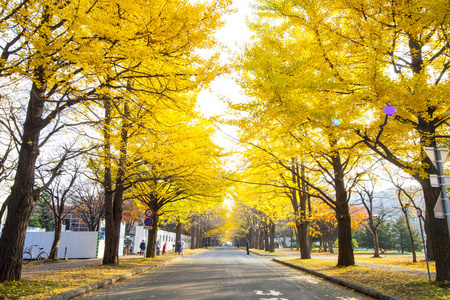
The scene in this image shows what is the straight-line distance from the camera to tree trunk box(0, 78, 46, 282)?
23.0ft

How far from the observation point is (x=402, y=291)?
257 inches

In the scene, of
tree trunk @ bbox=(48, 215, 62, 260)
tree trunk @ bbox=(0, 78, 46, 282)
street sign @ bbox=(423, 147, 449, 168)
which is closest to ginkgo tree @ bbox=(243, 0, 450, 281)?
street sign @ bbox=(423, 147, 449, 168)

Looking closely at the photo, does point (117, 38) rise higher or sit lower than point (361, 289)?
higher

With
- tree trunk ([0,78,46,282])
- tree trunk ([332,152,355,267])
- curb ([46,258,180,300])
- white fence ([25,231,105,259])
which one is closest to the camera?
curb ([46,258,180,300])

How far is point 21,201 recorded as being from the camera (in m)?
7.30

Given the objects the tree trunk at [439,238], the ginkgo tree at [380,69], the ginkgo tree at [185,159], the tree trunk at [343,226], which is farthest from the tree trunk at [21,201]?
the tree trunk at [343,226]

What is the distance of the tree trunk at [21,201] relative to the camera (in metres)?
7.02

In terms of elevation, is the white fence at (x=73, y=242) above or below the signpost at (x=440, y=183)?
below

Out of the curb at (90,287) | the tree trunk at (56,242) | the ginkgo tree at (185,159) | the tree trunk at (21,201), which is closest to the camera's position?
the curb at (90,287)

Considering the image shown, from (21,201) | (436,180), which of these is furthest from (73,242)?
(436,180)

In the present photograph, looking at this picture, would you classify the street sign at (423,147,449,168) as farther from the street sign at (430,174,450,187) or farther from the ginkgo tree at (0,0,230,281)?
the ginkgo tree at (0,0,230,281)

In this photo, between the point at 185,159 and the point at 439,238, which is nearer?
the point at 439,238

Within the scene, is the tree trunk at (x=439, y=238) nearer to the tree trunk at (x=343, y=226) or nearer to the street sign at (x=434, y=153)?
the street sign at (x=434, y=153)

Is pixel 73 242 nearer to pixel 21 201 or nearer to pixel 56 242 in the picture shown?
pixel 56 242
